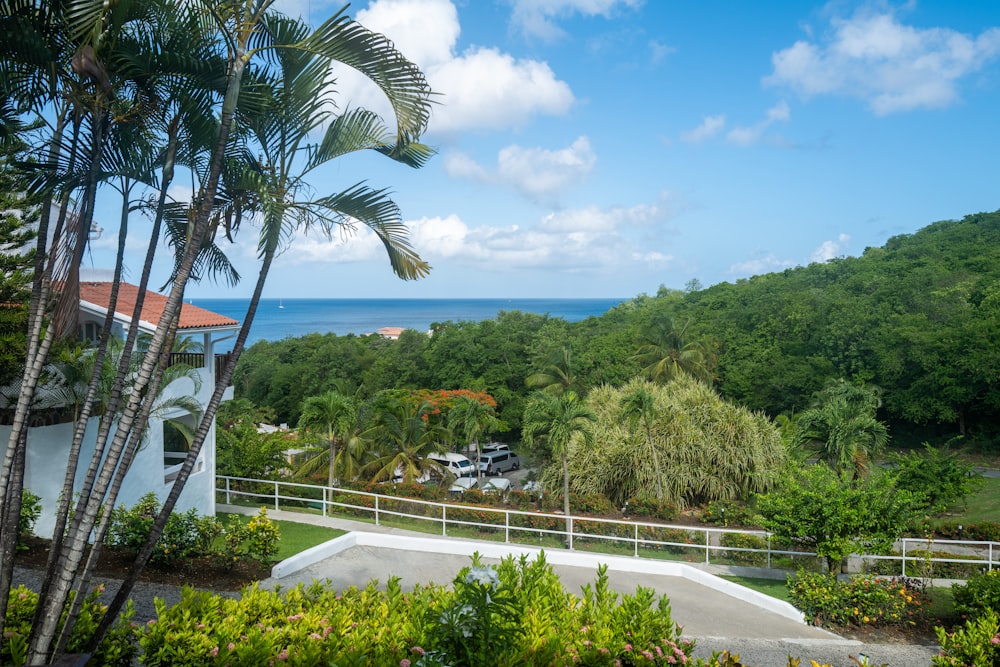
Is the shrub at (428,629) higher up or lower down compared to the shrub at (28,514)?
higher up

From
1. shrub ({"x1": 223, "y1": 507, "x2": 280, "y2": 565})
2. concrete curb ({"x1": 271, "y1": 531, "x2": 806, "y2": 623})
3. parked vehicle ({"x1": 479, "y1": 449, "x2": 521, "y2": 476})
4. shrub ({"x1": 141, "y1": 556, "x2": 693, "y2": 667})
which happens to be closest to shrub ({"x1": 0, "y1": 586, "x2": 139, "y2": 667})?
shrub ({"x1": 141, "y1": 556, "x2": 693, "y2": 667})

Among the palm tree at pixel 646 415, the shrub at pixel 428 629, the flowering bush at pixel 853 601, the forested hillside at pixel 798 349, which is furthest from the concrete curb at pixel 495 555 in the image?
the forested hillside at pixel 798 349

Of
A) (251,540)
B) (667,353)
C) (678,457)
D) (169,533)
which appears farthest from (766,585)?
(667,353)

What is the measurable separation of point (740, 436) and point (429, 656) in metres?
19.0

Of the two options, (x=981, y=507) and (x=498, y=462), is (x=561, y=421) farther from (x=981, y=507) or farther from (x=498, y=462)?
(x=498, y=462)

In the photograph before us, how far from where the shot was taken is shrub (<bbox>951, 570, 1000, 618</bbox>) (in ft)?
26.1

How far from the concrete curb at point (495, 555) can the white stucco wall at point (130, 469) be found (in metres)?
3.52

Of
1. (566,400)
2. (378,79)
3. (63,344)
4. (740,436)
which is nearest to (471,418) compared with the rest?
(566,400)

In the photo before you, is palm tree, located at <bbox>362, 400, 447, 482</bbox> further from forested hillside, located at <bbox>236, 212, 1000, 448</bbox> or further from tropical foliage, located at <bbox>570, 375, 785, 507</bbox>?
forested hillside, located at <bbox>236, 212, 1000, 448</bbox>

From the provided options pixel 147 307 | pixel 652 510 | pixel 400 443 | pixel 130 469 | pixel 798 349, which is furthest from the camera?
pixel 798 349

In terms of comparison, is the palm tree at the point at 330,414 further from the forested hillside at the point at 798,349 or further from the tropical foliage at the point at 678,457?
the forested hillside at the point at 798,349

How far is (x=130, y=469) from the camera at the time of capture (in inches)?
446

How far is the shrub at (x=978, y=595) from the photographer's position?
313 inches

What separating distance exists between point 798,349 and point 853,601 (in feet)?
107
